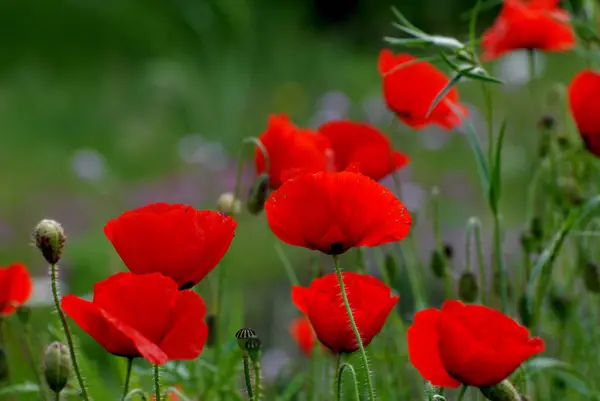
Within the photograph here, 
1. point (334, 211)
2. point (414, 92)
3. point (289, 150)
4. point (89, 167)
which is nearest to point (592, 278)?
point (414, 92)

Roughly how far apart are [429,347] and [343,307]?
9 cm

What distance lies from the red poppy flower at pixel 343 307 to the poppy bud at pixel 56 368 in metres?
0.19

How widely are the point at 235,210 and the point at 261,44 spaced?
21.1 ft

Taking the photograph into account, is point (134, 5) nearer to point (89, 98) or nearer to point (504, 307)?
point (89, 98)

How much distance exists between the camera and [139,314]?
70 centimetres

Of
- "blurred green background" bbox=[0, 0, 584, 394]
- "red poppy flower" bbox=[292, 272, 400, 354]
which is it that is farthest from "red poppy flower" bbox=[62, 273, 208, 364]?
"blurred green background" bbox=[0, 0, 584, 394]

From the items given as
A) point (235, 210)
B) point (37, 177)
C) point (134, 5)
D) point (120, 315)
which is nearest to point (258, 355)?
point (120, 315)

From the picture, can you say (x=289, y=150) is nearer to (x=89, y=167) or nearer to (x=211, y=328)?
(x=211, y=328)

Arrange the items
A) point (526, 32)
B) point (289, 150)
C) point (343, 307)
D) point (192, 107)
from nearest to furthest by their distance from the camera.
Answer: point (343, 307)
point (289, 150)
point (526, 32)
point (192, 107)

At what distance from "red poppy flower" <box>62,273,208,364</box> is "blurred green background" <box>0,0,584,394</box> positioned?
52.4 inches

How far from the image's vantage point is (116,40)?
750 cm

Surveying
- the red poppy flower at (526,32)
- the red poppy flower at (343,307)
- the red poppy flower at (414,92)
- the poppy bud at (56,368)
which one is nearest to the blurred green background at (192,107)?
the red poppy flower at (526,32)

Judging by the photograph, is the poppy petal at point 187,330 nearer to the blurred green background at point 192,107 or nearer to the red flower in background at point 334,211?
the red flower in background at point 334,211

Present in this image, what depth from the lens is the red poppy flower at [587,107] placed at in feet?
3.39
